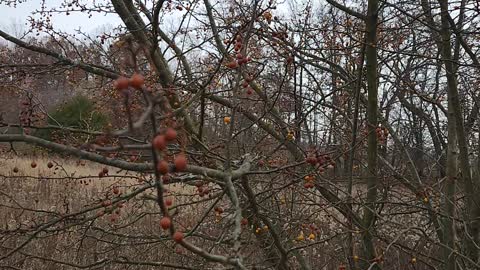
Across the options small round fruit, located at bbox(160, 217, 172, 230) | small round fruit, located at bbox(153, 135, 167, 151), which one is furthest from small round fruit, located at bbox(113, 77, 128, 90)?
small round fruit, located at bbox(160, 217, 172, 230)

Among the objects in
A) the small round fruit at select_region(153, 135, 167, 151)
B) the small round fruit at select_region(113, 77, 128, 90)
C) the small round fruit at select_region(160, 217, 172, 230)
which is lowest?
the small round fruit at select_region(160, 217, 172, 230)

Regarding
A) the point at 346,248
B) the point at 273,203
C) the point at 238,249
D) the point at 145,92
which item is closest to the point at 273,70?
the point at 273,203

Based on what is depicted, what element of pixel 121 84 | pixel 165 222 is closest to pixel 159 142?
pixel 121 84

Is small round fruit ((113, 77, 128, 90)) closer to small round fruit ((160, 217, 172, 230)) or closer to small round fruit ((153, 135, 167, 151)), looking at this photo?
small round fruit ((153, 135, 167, 151))

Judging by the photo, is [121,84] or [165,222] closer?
[121,84]

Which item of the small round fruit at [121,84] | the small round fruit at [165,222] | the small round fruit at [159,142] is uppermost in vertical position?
the small round fruit at [121,84]

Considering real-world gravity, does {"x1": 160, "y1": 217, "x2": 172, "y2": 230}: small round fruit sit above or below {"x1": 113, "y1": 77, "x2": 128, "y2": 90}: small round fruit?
below

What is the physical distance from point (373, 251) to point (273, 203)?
0.71m

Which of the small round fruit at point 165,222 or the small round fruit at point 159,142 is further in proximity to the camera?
the small round fruit at point 165,222

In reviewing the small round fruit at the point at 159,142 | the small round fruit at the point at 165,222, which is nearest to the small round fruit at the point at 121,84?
the small round fruit at the point at 159,142

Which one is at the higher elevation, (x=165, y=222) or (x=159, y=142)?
(x=159, y=142)

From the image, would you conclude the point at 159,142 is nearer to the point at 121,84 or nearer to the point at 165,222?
the point at 121,84

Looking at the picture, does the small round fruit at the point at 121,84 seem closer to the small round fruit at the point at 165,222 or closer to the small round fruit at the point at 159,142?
the small round fruit at the point at 159,142

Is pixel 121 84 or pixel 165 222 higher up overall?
pixel 121 84
